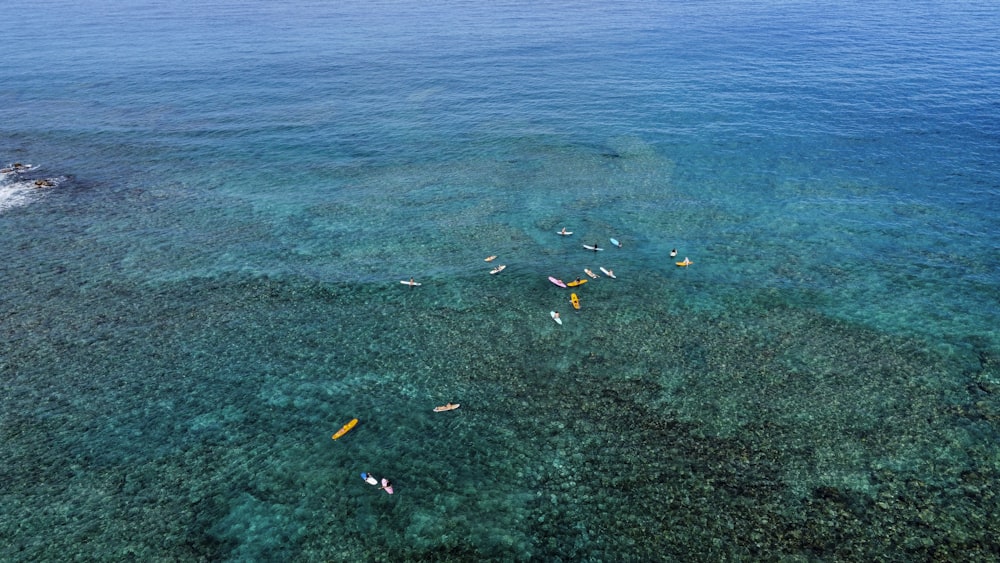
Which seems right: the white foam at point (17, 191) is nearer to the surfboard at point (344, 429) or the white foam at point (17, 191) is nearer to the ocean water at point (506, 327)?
the ocean water at point (506, 327)

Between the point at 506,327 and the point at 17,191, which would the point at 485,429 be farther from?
the point at 17,191

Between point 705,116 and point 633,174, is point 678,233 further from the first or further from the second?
point 705,116

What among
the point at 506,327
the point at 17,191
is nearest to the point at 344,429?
the point at 506,327

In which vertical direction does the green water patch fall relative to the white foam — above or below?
below

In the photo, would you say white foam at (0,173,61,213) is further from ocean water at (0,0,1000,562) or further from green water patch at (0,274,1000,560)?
green water patch at (0,274,1000,560)

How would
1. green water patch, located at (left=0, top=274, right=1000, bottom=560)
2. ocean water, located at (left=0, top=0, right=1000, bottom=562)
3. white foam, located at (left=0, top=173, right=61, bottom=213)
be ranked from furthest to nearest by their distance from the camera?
white foam, located at (left=0, top=173, right=61, bottom=213) → ocean water, located at (left=0, top=0, right=1000, bottom=562) → green water patch, located at (left=0, top=274, right=1000, bottom=560)

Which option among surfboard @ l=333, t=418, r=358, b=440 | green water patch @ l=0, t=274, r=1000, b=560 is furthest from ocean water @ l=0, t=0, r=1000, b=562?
surfboard @ l=333, t=418, r=358, b=440

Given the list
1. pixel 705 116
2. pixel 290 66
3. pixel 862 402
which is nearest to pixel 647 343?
pixel 862 402

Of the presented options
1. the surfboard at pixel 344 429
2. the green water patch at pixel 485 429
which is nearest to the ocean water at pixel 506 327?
the green water patch at pixel 485 429
